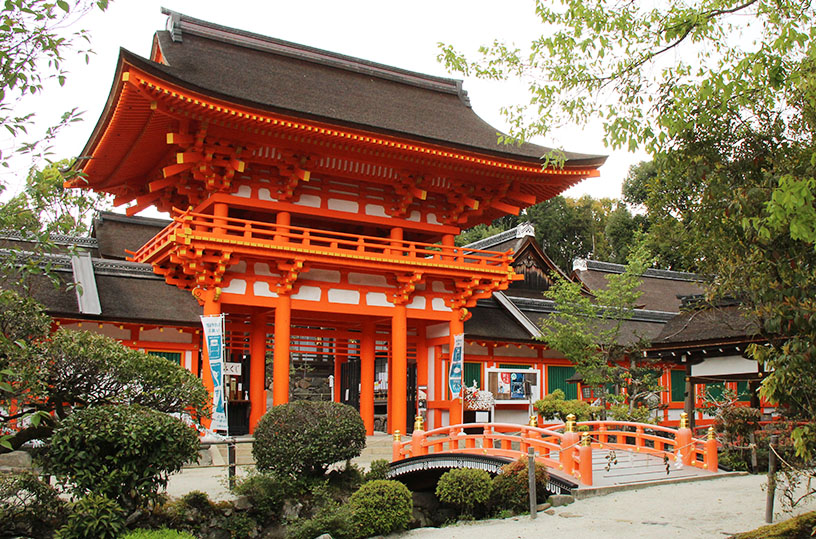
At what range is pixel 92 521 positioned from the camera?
9391 mm

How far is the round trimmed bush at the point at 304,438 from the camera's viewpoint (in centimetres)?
1220

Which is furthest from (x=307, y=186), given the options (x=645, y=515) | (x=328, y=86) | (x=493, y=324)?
(x=645, y=515)

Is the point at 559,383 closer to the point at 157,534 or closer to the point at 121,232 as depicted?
the point at 121,232

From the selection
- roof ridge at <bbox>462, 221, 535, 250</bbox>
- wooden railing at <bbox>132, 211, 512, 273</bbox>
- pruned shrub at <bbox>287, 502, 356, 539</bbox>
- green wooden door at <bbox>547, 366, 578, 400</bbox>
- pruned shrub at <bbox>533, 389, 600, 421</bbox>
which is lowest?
pruned shrub at <bbox>287, 502, 356, 539</bbox>

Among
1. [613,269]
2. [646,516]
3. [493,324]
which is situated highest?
[613,269]

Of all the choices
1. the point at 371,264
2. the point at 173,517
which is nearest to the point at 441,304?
the point at 371,264

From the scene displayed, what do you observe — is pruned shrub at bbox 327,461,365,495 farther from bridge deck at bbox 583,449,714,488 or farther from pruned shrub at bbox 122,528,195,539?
bridge deck at bbox 583,449,714,488

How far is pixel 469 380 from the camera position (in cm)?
2256

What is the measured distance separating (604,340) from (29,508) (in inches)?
611

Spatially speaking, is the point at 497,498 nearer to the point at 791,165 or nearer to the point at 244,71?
the point at 791,165

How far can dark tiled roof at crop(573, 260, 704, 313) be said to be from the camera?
110 ft

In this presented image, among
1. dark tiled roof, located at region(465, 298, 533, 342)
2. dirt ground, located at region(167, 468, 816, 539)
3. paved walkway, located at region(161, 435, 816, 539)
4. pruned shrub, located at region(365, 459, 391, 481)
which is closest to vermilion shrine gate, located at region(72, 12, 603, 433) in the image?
dark tiled roof, located at region(465, 298, 533, 342)

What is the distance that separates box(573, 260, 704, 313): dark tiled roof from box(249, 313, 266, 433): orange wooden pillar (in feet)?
60.2

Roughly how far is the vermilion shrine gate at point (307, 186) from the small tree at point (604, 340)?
2520 millimetres
